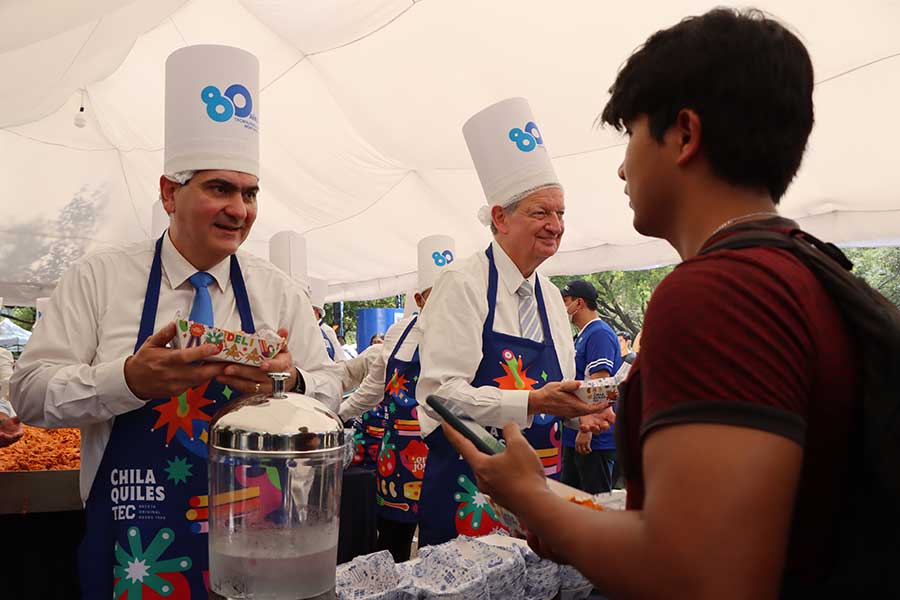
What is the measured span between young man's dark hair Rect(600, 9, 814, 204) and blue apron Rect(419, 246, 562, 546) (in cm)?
174

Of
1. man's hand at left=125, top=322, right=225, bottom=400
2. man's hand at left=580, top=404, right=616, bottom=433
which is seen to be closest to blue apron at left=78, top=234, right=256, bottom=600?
man's hand at left=125, top=322, right=225, bottom=400

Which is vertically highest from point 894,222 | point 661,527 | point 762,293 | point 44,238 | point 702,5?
point 702,5

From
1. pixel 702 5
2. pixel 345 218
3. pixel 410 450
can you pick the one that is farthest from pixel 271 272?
pixel 345 218

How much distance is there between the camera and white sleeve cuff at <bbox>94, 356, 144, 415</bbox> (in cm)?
166

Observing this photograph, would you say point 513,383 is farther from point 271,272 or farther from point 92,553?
point 92,553

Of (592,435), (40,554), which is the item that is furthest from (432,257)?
(40,554)

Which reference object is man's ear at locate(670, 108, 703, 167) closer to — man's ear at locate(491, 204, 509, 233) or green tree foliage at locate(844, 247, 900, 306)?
man's ear at locate(491, 204, 509, 233)

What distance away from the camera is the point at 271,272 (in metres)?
2.13

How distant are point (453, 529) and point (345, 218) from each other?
23.1 ft

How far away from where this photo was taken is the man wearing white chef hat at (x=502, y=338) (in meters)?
2.42

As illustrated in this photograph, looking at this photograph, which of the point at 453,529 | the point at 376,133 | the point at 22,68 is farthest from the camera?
the point at 376,133

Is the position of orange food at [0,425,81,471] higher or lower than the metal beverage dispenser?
lower

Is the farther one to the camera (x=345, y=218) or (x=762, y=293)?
(x=345, y=218)

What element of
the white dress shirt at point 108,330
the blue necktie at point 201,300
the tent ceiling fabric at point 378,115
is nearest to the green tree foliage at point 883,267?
the tent ceiling fabric at point 378,115
